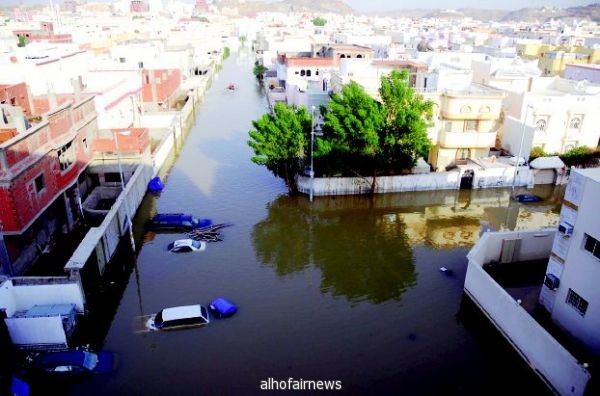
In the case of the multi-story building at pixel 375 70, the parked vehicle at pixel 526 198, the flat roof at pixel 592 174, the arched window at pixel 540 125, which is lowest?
the parked vehicle at pixel 526 198

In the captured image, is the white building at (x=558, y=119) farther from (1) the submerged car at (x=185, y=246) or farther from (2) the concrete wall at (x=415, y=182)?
(1) the submerged car at (x=185, y=246)

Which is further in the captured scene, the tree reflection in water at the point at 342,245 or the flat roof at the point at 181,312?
the tree reflection in water at the point at 342,245

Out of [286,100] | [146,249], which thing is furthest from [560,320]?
[286,100]

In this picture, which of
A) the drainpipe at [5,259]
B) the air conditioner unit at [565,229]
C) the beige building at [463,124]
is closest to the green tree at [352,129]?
the beige building at [463,124]

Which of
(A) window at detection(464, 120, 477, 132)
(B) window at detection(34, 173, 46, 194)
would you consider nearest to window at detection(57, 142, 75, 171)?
(B) window at detection(34, 173, 46, 194)

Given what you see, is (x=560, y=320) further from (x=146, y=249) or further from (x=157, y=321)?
(x=146, y=249)

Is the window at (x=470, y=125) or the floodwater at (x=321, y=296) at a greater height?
the window at (x=470, y=125)

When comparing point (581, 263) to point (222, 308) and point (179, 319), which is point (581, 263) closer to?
point (222, 308)
